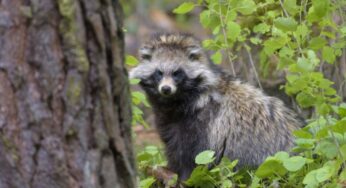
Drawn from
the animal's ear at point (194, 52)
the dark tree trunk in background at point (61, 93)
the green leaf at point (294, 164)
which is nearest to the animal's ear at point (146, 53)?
the animal's ear at point (194, 52)

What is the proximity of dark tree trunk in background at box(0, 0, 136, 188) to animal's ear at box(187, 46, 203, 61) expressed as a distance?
2.89 m

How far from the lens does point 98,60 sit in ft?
9.96

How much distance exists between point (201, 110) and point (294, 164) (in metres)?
1.61

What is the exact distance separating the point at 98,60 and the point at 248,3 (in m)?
2.31

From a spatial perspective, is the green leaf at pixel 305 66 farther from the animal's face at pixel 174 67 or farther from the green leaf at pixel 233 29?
the animal's face at pixel 174 67

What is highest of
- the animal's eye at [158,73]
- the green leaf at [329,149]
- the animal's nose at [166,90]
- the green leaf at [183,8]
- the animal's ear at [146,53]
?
the green leaf at [183,8]

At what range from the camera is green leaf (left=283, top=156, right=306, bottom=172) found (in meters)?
4.19

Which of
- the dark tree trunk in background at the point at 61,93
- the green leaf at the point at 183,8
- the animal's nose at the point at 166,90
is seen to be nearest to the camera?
the dark tree trunk in background at the point at 61,93

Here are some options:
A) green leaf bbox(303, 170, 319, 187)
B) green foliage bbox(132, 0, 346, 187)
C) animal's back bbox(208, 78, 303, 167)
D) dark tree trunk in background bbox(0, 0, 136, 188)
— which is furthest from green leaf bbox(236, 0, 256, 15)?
dark tree trunk in background bbox(0, 0, 136, 188)

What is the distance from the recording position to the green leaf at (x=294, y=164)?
13.8 ft

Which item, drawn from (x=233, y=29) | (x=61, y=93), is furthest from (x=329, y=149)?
(x=61, y=93)

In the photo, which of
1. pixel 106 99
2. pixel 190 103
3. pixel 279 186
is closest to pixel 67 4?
pixel 106 99

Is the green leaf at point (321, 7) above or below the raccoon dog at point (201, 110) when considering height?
above

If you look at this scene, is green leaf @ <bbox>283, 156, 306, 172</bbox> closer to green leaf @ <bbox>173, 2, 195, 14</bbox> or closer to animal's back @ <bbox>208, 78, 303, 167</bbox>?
animal's back @ <bbox>208, 78, 303, 167</bbox>
